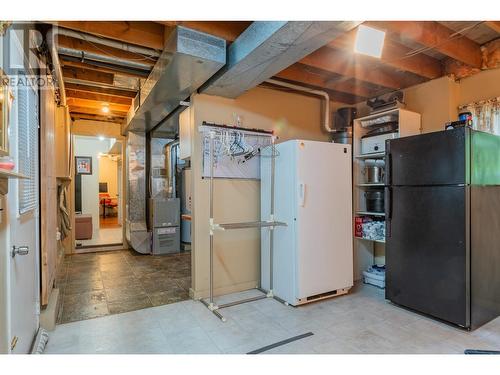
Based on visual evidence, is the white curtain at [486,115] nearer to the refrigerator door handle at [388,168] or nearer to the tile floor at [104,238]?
the refrigerator door handle at [388,168]

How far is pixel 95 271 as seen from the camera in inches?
171

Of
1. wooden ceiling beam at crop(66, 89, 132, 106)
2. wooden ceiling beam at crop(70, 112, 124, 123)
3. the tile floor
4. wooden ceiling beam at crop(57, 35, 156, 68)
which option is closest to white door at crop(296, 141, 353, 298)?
wooden ceiling beam at crop(57, 35, 156, 68)

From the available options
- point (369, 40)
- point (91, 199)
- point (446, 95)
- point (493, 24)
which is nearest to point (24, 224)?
point (369, 40)

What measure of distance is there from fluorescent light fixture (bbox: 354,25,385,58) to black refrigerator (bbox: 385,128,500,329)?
0.96 metres

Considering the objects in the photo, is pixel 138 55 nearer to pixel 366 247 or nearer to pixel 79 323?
pixel 79 323

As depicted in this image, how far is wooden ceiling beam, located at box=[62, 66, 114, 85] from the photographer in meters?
3.73

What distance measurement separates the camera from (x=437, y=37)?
8.82 feet

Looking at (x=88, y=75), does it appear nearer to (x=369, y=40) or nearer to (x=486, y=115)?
(x=369, y=40)

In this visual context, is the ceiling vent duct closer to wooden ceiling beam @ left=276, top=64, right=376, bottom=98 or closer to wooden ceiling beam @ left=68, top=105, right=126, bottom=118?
wooden ceiling beam @ left=276, top=64, right=376, bottom=98

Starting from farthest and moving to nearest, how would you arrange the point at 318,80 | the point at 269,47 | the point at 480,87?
1. the point at 318,80
2. the point at 480,87
3. the point at 269,47

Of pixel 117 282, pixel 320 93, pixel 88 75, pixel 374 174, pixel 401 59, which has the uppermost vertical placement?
pixel 88 75

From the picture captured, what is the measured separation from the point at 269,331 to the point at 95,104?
15.4 feet

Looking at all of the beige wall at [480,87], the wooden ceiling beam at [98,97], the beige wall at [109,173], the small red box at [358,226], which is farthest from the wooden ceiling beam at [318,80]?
the beige wall at [109,173]
